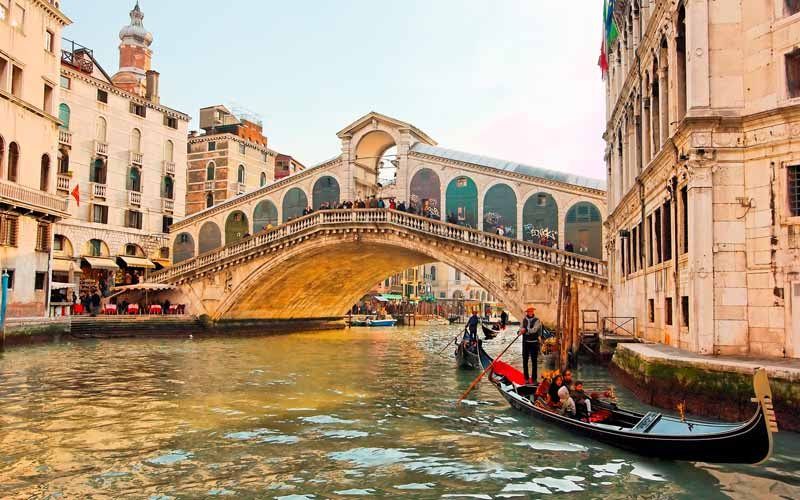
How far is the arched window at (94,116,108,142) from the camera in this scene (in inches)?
1254

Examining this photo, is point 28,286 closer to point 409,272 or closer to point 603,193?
point 603,193

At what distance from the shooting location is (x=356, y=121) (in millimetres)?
30125

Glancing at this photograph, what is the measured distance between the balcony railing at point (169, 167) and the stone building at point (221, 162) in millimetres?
4820

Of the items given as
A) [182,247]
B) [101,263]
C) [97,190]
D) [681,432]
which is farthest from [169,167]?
[681,432]

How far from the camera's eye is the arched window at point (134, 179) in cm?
3347

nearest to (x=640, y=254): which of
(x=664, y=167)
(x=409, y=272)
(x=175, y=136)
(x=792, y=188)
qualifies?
(x=664, y=167)

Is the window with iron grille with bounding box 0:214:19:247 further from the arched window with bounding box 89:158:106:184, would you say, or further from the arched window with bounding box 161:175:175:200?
the arched window with bounding box 161:175:175:200

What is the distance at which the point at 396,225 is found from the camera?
2572 cm

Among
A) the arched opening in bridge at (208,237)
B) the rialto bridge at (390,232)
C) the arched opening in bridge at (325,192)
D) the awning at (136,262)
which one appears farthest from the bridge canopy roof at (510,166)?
the awning at (136,262)

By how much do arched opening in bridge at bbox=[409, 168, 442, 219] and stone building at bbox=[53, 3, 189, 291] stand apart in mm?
13262

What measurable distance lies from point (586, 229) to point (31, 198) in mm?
19485

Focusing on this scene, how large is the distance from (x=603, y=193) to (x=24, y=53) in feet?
68.1

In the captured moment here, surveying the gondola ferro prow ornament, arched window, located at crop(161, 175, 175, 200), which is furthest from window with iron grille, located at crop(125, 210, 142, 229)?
the gondola ferro prow ornament

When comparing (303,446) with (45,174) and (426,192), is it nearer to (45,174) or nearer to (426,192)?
(45,174)
